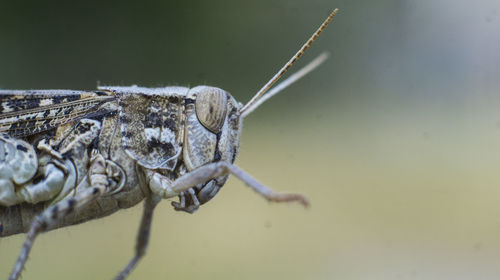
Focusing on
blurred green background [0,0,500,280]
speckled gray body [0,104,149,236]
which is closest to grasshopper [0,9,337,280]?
speckled gray body [0,104,149,236]

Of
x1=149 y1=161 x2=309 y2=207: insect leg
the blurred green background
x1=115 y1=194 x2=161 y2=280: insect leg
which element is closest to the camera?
x1=149 y1=161 x2=309 y2=207: insect leg

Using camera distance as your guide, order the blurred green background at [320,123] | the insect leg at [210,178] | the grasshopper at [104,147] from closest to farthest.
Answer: the insect leg at [210,178], the grasshopper at [104,147], the blurred green background at [320,123]

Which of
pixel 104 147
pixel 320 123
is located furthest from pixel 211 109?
pixel 320 123

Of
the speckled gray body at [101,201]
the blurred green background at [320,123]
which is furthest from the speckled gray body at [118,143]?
the blurred green background at [320,123]

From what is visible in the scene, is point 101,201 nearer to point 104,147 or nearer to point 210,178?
point 104,147

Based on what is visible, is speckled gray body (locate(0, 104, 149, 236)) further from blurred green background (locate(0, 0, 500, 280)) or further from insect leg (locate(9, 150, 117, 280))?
blurred green background (locate(0, 0, 500, 280))

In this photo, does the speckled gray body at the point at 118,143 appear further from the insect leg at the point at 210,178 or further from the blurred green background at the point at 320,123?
the blurred green background at the point at 320,123
